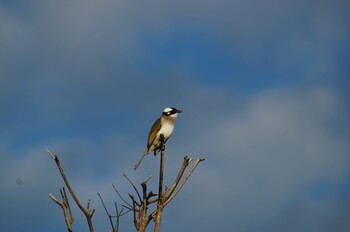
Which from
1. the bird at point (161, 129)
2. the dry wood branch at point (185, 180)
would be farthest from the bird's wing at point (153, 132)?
the dry wood branch at point (185, 180)

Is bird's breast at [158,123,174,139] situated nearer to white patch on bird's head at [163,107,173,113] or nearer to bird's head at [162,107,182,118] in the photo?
bird's head at [162,107,182,118]

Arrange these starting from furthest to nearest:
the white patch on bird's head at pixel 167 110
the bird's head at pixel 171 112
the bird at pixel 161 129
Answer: the white patch on bird's head at pixel 167 110, the bird's head at pixel 171 112, the bird at pixel 161 129

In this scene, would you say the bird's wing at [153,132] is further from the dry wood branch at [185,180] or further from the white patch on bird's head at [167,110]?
the dry wood branch at [185,180]

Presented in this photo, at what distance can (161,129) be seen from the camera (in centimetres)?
1753

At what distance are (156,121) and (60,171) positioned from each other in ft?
37.8

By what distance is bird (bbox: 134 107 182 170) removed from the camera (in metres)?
17.4

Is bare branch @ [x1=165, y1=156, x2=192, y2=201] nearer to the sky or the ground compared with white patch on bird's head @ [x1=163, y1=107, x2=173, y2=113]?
nearer to the ground

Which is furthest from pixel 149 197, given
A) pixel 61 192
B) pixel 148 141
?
pixel 148 141

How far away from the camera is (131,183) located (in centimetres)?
809

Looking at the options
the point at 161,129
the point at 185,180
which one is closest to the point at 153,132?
the point at 161,129

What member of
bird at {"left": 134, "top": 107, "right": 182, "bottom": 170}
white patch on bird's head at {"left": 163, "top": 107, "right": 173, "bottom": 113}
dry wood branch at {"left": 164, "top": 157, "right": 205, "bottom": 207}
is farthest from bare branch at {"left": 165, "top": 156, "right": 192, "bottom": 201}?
white patch on bird's head at {"left": 163, "top": 107, "right": 173, "bottom": 113}

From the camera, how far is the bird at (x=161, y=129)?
17352 millimetres

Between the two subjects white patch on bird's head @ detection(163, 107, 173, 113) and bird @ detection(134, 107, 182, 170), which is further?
white patch on bird's head @ detection(163, 107, 173, 113)

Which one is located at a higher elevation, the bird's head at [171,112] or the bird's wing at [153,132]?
the bird's head at [171,112]
